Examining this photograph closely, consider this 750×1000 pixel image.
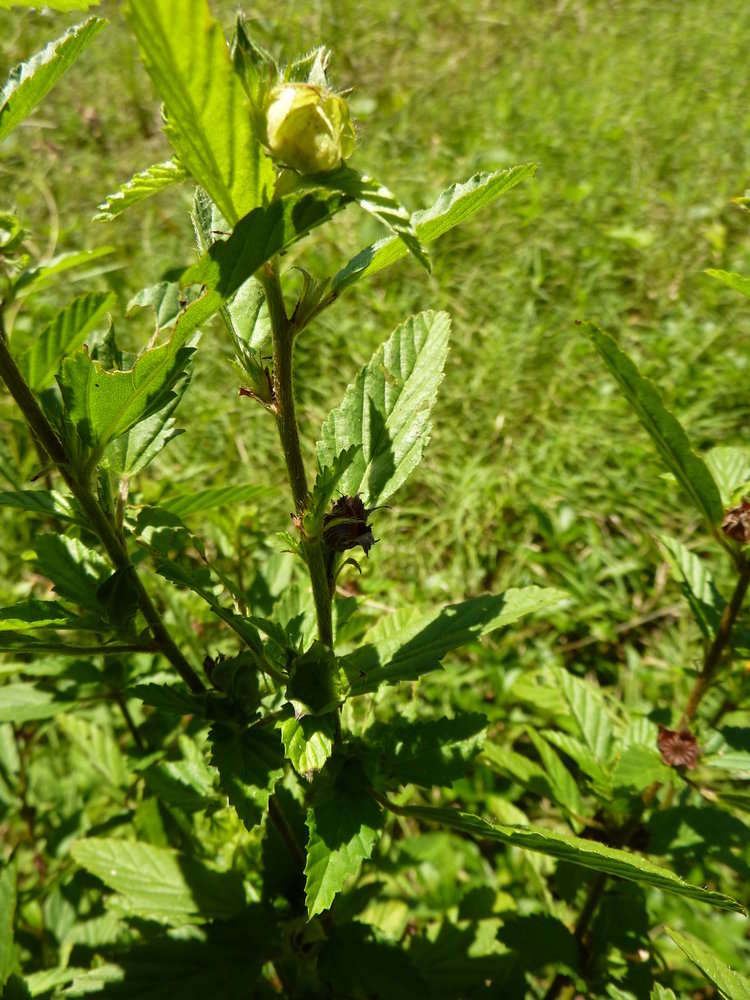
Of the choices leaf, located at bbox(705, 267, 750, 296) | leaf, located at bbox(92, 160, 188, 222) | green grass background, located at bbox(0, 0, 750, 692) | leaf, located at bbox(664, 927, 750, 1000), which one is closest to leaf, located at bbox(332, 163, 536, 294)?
leaf, located at bbox(92, 160, 188, 222)

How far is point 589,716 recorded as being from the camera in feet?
4.66

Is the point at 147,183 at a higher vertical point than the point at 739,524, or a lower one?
higher

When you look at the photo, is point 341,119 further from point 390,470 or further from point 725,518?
point 725,518

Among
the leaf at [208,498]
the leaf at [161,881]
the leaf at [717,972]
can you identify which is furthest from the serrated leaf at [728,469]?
the leaf at [161,881]

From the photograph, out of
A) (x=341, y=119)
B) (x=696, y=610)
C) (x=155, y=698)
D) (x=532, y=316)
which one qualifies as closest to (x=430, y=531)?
(x=532, y=316)

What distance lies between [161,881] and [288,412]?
0.95 metres

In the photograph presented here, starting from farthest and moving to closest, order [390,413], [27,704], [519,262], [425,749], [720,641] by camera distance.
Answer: [519,262] < [27,704] < [720,641] < [425,749] < [390,413]

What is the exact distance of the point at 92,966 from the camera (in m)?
1.41

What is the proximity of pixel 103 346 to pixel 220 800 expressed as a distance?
690mm

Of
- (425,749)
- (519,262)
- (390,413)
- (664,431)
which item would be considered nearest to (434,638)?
(425,749)

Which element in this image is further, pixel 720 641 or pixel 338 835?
pixel 720 641

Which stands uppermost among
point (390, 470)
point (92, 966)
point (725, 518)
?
point (390, 470)

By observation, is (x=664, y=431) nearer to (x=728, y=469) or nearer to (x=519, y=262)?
(x=728, y=469)

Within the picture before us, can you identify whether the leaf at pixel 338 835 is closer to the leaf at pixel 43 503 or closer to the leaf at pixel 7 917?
the leaf at pixel 43 503
